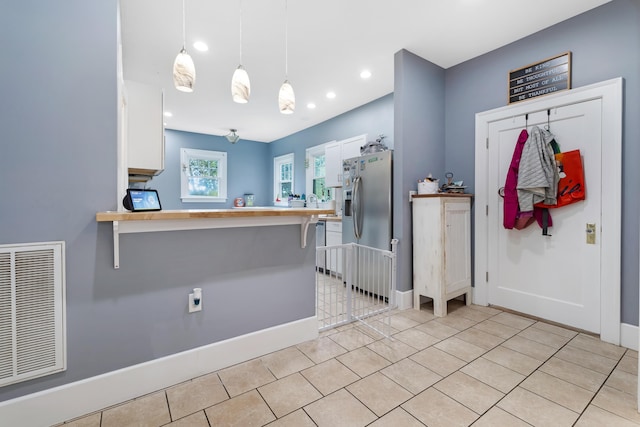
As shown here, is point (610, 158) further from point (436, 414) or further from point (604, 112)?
point (436, 414)

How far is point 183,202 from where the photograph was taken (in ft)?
20.2

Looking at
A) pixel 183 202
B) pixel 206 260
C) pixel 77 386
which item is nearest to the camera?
pixel 77 386

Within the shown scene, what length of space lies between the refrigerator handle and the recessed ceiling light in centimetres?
218

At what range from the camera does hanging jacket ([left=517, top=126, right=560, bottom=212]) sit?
2.51m

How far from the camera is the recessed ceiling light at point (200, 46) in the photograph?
2.82m

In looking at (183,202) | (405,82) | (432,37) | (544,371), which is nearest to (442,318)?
(544,371)

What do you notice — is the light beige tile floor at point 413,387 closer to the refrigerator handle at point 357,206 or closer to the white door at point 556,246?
the white door at point 556,246

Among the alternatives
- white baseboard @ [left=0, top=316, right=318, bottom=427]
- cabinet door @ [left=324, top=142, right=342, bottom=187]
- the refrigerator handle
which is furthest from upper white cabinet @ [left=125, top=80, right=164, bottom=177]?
cabinet door @ [left=324, top=142, right=342, bottom=187]

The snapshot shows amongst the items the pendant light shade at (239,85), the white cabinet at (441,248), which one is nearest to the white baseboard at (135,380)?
the white cabinet at (441,248)

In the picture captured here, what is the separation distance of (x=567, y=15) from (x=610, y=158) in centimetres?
130

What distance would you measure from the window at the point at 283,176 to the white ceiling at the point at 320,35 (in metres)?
2.55

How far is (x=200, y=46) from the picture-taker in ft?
9.41

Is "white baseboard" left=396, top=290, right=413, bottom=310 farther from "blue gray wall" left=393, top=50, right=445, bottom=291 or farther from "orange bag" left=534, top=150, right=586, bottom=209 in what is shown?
"orange bag" left=534, top=150, right=586, bottom=209

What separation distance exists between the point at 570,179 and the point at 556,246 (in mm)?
621
